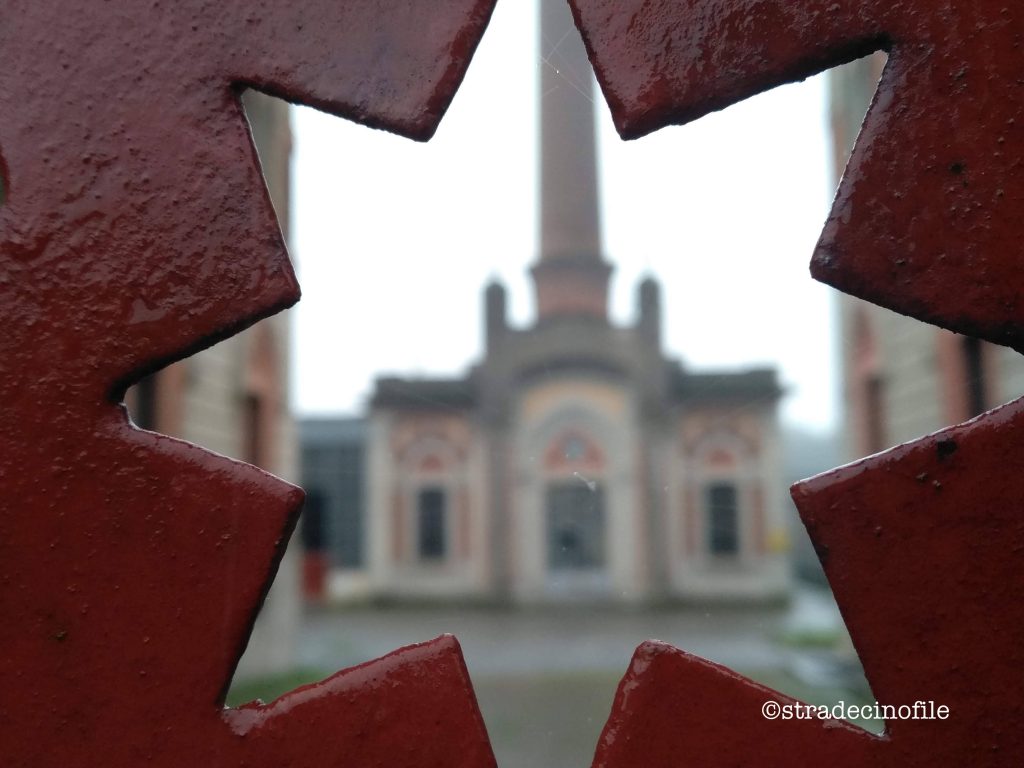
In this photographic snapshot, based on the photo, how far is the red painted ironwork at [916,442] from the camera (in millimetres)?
589

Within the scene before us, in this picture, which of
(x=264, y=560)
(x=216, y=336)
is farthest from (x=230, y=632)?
(x=216, y=336)

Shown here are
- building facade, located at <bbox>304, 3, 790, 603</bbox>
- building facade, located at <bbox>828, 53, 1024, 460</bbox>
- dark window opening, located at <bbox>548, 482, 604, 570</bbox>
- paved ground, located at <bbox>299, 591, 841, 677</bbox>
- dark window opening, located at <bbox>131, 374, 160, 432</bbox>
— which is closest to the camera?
building facade, located at <bbox>828, 53, 1024, 460</bbox>

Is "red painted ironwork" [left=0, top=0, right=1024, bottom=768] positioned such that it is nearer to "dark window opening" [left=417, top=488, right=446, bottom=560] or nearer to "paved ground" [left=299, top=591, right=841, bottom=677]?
"paved ground" [left=299, top=591, right=841, bottom=677]

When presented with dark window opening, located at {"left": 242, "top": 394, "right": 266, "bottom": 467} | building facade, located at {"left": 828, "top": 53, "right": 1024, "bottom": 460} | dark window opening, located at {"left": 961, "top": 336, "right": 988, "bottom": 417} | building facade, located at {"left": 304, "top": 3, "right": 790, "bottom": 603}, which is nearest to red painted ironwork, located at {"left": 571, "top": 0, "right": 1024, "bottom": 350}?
building facade, located at {"left": 828, "top": 53, "right": 1024, "bottom": 460}

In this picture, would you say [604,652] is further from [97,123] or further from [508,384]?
[97,123]

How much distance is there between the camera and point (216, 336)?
65 centimetres

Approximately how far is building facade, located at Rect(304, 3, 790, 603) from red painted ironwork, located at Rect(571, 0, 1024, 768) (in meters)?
12.9

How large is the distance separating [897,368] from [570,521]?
8.05 metres

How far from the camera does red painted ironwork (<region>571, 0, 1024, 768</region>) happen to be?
59cm

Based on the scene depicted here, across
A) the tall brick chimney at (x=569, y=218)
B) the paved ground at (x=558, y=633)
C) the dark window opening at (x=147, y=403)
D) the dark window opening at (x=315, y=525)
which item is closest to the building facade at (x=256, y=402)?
the dark window opening at (x=147, y=403)

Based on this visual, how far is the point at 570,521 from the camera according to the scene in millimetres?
13984

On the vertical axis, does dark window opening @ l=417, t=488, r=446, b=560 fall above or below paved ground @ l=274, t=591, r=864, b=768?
above

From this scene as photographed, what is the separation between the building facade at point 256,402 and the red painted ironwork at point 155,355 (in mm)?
4706

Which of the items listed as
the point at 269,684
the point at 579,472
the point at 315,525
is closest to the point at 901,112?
the point at 269,684
